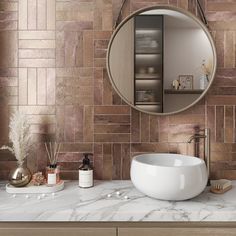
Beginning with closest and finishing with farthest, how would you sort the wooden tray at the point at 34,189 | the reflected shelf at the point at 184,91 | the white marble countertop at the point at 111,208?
the white marble countertop at the point at 111,208, the wooden tray at the point at 34,189, the reflected shelf at the point at 184,91

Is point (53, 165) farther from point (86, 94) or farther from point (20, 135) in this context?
point (86, 94)

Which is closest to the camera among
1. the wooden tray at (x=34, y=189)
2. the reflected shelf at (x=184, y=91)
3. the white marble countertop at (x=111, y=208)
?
the white marble countertop at (x=111, y=208)

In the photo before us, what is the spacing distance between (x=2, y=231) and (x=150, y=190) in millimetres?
681

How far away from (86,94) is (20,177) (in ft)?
1.95

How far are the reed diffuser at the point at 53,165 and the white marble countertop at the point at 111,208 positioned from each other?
112 mm

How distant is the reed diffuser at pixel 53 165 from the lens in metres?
1.51

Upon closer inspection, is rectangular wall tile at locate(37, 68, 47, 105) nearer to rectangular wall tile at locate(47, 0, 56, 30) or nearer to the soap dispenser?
rectangular wall tile at locate(47, 0, 56, 30)

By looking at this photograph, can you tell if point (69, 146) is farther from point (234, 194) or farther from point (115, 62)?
point (234, 194)

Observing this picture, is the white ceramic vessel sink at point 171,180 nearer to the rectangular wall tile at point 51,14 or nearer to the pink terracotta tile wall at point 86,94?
the pink terracotta tile wall at point 86,94

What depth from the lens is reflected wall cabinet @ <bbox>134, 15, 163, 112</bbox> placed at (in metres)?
1.65

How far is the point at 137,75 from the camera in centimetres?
166

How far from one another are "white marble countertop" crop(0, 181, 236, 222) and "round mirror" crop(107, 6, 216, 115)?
554mm

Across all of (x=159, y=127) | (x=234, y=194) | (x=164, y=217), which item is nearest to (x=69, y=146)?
(x=159, y=127)

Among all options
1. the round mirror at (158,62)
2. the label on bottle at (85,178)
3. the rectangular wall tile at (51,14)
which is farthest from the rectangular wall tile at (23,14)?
the label on bottle at (85,178)
